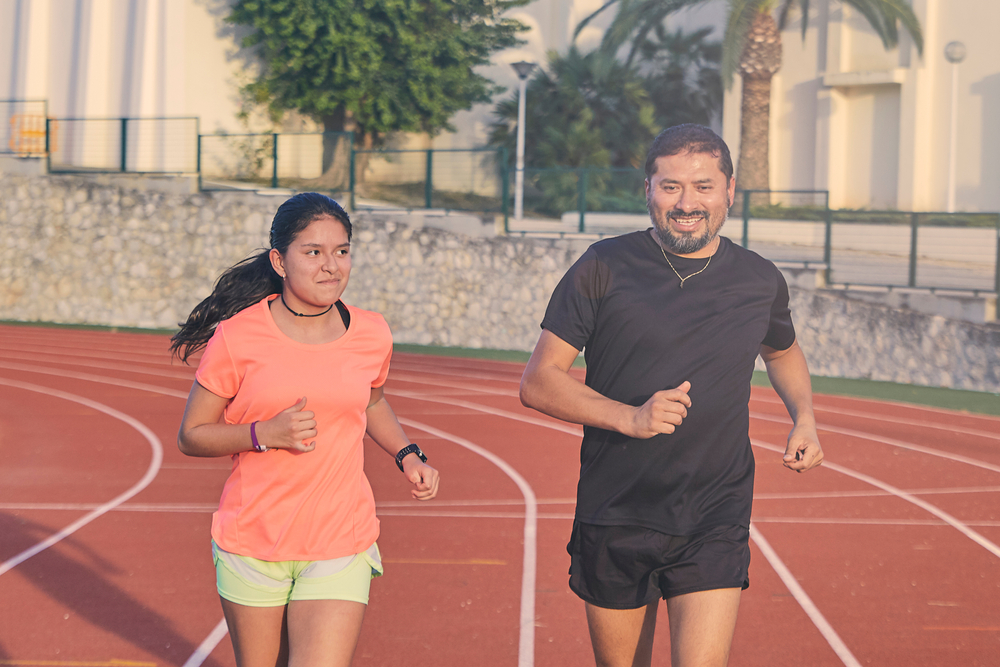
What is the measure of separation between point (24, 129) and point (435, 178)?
10337 millimetres

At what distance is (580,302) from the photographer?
3.16 metres

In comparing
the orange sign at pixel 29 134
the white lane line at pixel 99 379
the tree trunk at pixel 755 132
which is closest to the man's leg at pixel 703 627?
the white lane line at pixel 99 379

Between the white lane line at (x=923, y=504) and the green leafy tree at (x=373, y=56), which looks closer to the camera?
the white lane line at (x=923, y=504)

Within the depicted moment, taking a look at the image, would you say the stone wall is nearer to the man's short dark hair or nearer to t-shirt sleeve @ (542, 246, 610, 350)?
the man's short dark hair

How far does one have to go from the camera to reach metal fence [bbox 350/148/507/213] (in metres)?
20.2

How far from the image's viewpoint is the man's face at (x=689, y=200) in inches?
123

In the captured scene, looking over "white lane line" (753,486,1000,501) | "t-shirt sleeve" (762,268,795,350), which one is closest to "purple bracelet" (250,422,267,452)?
"t-shirt sleeve" (762,268,795,350)

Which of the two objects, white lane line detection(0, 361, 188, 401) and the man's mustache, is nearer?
the man's mustache

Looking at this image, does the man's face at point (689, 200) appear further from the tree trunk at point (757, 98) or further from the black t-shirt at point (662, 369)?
the tree trunk at point (757, 98)

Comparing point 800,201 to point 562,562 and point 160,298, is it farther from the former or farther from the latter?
point 562,562

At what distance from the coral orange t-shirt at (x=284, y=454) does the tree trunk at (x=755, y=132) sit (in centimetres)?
2163

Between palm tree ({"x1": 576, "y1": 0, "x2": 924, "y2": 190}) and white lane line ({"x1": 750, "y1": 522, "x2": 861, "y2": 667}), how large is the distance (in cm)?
1703

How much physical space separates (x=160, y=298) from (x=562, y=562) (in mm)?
17730

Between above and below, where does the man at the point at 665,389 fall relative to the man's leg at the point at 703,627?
above
